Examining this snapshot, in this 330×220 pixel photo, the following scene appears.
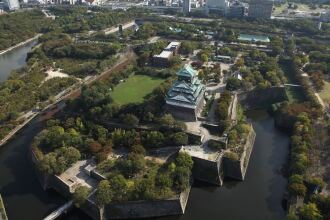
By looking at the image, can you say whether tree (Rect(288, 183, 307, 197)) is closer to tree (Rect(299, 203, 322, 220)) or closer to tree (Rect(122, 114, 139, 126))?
tree (Rect(299, 203, 322, 220))

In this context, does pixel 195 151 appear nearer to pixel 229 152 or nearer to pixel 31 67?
pixel 229 152

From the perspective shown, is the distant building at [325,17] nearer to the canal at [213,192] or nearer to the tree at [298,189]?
the canal at [213,192]

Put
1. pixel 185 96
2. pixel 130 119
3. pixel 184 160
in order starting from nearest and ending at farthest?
pixel 184 160 → pixel 130 119 → pixel 185 96

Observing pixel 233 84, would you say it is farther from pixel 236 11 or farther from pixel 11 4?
pixel 11 4

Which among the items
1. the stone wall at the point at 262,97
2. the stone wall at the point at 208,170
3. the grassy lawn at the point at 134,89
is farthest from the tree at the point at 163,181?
the stone wall at the point at 262,97

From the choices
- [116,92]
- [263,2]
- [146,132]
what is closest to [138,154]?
[146,132]

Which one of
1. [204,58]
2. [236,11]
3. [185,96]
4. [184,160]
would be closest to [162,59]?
[204,58]

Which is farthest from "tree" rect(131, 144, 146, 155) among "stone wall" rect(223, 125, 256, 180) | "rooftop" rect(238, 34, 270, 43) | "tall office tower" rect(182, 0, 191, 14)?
"tall office tower" rect(182, 0, 191, 14)
